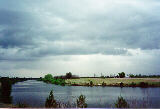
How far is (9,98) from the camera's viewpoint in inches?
790

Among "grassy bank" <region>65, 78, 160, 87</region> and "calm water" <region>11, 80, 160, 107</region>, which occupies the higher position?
"grassy bank" <region>65, 78, 160, 87</region>

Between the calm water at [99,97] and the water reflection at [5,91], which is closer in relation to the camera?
the calm water at [99,97]

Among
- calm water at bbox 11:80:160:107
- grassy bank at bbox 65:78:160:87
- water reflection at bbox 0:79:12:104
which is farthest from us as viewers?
grassy bank at bbox 65:78:160:87

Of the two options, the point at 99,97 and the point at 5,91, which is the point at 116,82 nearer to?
the point at 99,97

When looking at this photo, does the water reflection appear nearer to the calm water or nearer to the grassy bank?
the calm water

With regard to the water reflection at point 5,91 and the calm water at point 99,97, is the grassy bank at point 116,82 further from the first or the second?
the water reflection at point 5,91

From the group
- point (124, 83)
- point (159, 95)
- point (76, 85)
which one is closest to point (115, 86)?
point (124, 83)

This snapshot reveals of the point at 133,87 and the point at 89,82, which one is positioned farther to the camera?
the point at 89,82

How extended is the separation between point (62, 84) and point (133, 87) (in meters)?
19.3

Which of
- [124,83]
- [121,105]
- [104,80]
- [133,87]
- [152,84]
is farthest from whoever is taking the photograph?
[104,80]

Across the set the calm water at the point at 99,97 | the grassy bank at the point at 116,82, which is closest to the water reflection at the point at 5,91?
the calm water at the point at 99,97

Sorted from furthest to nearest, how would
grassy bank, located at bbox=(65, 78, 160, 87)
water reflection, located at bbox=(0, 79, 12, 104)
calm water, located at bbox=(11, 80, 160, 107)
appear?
grassy bank, located at bbox=(65, 78, 160, 87)
water reflection, located at bbox=(0, 79, 12, 104)
calm water, located at bbox=(11, 80, 160, 107)

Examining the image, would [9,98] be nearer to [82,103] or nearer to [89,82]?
[82,103]

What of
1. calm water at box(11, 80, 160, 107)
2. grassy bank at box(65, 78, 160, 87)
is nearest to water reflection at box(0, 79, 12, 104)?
calm water at box(11, 80, 160, 107)
